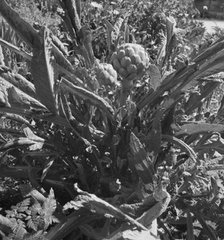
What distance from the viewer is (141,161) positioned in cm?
Answer: 123

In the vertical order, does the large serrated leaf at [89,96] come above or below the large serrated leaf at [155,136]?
above

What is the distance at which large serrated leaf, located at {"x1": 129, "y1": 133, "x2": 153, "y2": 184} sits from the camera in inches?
47.0

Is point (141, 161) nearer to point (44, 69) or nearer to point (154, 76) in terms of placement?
point (154, 76)

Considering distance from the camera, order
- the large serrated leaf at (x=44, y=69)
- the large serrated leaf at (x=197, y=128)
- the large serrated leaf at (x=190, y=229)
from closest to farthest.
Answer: the large serrated leaf at (x=44, y=69) < the large serrated leaf at (x=197, y=128) < the large serrated leaf at (x=190, y=229)

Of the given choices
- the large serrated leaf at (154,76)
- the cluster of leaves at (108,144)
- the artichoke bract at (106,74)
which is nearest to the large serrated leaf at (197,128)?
the cluster of leaves at (108,144)

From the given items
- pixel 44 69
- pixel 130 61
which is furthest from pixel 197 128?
pixel 44 69

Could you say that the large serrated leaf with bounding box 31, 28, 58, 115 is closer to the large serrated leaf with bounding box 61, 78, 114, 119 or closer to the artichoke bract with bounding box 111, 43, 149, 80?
the large serrated leaf with bounding box 61, 78, 114, 119

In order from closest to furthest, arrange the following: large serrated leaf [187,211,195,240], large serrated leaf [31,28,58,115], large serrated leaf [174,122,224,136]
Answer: large serrated leaf [31,28,58,115]
large serrated leaf [174,122,224,136]
large serrated leaf [187,211,195,240]

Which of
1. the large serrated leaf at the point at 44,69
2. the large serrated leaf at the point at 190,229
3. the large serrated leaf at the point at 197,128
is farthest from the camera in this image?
the large serrated leaf at the point at 190,229

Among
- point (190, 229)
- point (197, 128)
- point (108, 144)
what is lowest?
point (190, 229)

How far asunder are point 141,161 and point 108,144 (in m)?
0.18

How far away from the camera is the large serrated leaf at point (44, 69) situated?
1.13 metres

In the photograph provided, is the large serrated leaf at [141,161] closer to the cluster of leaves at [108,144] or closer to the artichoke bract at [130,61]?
the cluster of leaves at [108,144]

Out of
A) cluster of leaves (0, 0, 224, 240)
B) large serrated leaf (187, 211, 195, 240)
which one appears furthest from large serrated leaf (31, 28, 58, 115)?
large serrated leaf (187, 211, 195, 240)
